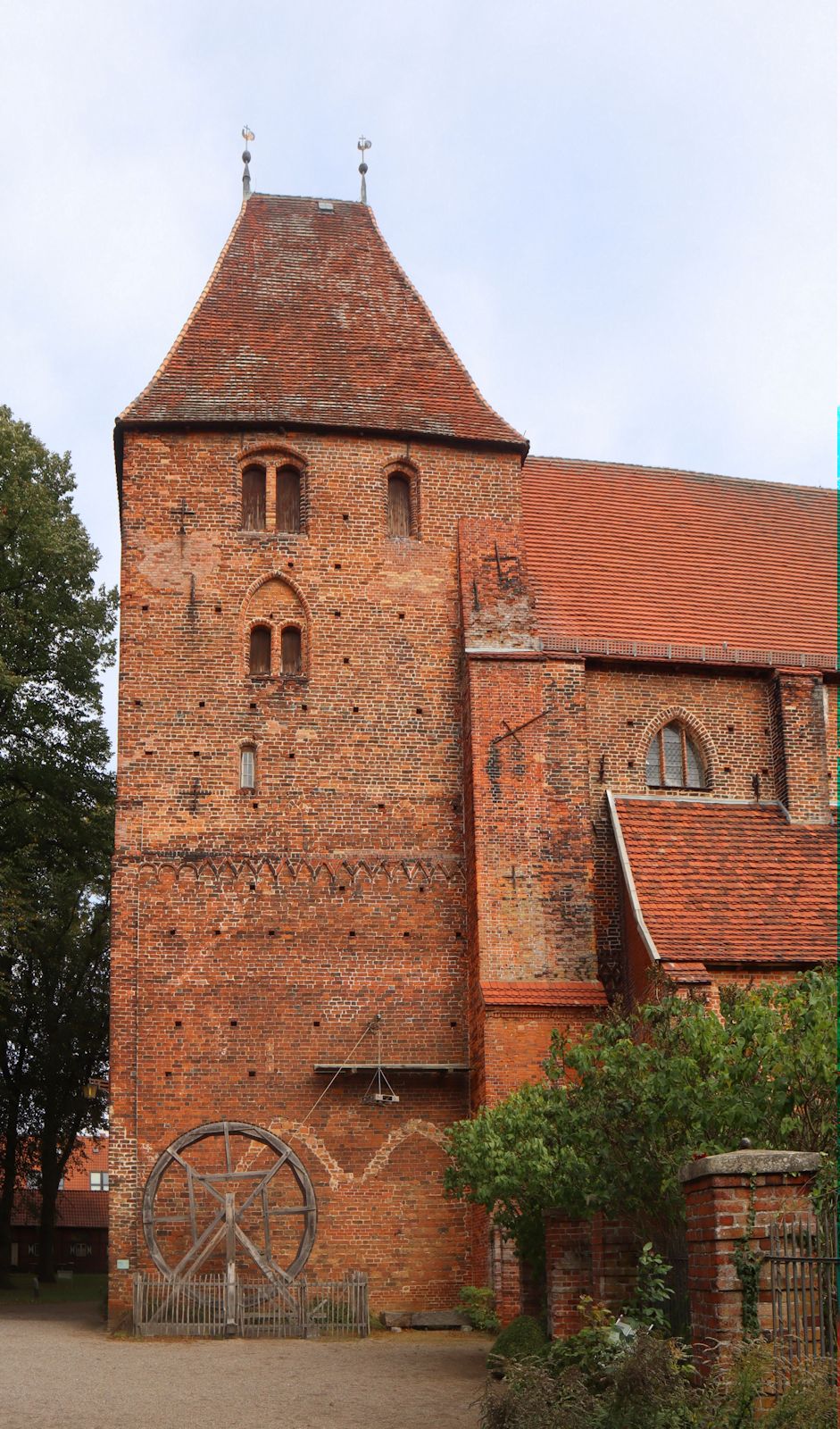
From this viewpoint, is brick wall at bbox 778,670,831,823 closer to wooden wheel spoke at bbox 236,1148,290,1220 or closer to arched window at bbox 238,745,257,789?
arched window at bbox 238,745,257,789

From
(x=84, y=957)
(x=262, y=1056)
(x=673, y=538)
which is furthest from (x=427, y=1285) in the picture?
(x=84, y=957)

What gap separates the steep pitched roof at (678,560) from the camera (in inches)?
854

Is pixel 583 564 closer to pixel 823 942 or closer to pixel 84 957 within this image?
pixel 823 942

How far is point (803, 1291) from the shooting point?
7.46 m

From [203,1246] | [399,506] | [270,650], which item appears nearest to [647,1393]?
[203,1246]

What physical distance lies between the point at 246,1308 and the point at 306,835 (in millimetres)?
5571

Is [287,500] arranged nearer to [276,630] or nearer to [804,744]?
[276,630]

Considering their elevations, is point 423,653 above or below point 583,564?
below

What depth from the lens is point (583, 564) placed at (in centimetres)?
2267

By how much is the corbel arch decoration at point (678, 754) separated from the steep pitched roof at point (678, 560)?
924mm

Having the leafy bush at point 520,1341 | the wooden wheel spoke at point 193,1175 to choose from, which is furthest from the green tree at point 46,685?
the leafy bush at point 520,1341

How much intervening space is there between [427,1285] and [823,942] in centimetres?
604

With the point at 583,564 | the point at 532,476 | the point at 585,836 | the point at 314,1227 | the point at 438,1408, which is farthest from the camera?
the point at 532,476

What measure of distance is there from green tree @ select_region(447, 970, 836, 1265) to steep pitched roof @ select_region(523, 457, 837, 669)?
8.76 meters
